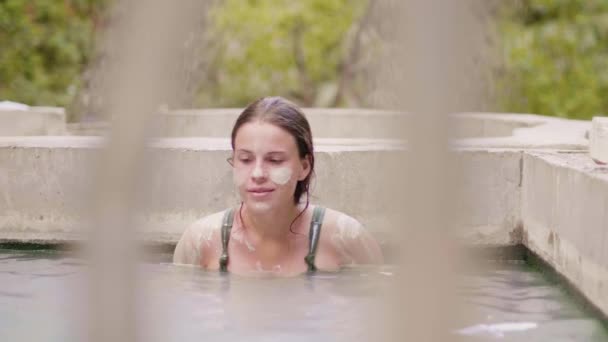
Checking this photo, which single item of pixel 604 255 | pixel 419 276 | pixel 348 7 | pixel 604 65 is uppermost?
pixel 348 7

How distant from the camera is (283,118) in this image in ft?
13.7

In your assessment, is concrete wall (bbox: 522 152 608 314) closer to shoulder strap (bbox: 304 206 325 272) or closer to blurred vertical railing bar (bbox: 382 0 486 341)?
shoulder strap (bbox: 304 206 325 272)

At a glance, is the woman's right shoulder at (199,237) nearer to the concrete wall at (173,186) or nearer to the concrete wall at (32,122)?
the concrete wall at (173,186)

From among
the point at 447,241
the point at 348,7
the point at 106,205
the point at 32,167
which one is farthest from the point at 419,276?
the point at 348,7

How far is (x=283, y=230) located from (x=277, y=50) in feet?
42.7

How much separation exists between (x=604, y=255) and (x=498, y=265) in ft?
5.20

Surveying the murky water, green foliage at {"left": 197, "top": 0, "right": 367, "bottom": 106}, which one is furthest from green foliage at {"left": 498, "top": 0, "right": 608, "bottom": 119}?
the murky water

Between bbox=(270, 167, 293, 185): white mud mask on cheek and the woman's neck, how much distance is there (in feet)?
0.72

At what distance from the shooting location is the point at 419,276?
88 cm

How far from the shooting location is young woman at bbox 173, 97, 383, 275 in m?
4.20

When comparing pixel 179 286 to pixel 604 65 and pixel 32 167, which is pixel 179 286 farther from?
pixel 604 65

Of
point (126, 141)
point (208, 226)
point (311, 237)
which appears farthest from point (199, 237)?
point (126, 141)

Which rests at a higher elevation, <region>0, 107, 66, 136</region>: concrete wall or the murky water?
<region>0, 107, 66, 136</region>: concrete wall

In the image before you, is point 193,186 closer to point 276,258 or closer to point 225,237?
point 225,237
